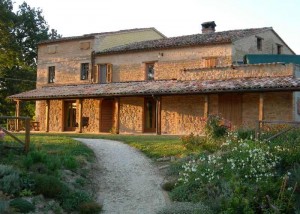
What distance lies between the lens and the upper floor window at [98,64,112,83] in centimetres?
3014

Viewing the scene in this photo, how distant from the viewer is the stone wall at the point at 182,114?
2414cm

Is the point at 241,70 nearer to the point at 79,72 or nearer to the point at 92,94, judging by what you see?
the point at 92,94

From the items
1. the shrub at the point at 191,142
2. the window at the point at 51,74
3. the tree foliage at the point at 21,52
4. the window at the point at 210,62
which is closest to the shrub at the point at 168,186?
the shrub at the point at 191,142

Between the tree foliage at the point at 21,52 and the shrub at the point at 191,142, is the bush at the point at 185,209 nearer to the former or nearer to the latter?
the shrub at the point at 191,142

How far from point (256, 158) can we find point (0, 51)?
1326 inches

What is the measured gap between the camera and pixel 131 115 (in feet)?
88.3

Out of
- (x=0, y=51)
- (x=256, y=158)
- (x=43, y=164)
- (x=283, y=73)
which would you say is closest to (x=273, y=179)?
(x=256, y=158)

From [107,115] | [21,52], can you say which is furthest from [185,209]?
[21,52]

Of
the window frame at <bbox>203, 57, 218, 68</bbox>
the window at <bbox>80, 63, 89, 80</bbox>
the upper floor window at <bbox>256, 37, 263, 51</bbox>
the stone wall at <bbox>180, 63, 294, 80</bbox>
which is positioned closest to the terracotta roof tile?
the upper floor window at <bbox>256, 37, 263, 51</bbox>

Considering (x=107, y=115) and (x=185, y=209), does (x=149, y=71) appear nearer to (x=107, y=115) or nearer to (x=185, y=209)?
(x=107, y=115)

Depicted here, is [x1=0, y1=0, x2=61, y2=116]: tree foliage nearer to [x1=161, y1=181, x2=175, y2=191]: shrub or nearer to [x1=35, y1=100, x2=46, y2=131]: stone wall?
[x1=35, y1=100, x2=46, y2=131]: stone wall

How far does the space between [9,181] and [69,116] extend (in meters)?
21.6

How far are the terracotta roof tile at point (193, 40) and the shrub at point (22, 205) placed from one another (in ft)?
61.9

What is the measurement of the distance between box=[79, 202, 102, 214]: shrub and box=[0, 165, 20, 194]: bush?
1522 mm
